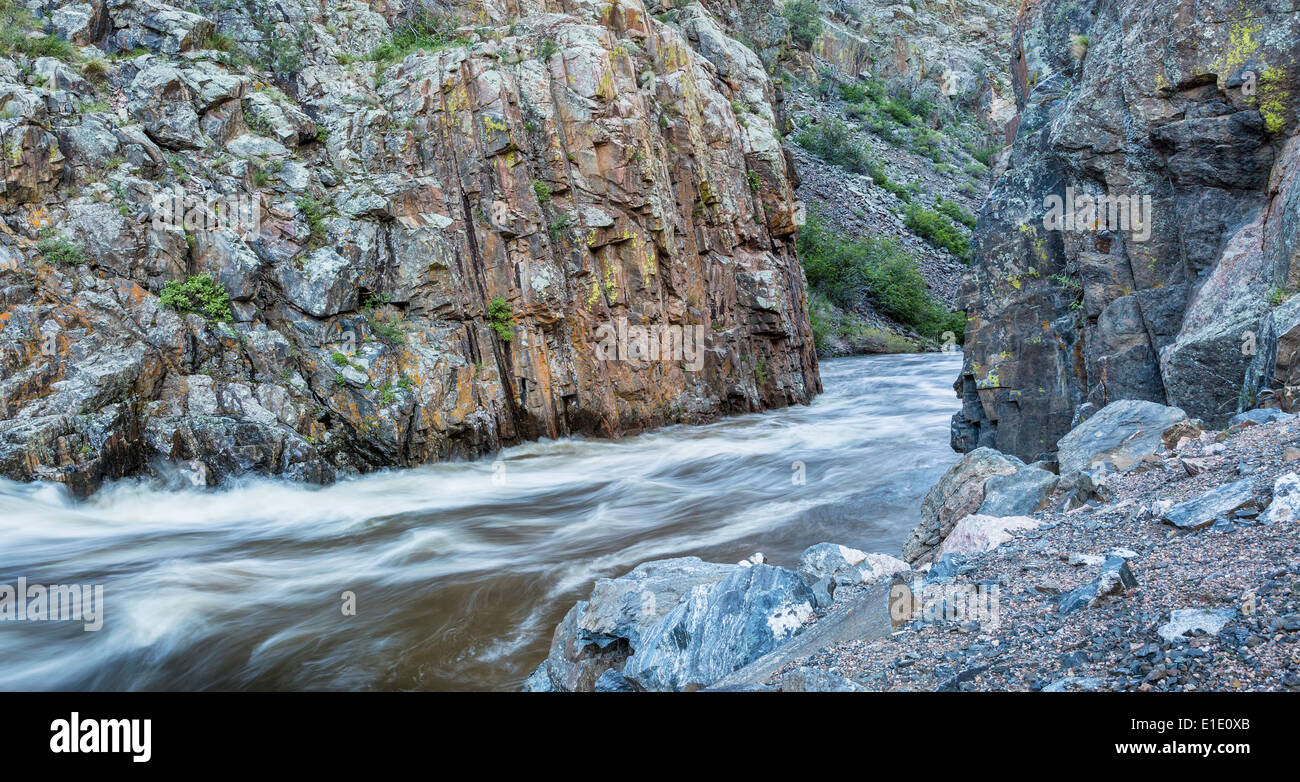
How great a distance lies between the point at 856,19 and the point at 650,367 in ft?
194

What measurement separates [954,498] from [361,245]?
423 inches

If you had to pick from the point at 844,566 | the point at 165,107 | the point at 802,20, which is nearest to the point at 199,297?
the point at 165,107

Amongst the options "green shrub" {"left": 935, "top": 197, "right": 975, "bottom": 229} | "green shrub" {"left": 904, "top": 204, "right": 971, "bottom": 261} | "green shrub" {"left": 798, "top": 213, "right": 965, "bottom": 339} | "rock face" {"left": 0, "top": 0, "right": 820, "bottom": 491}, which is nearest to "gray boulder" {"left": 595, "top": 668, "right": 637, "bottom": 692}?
"rock face" {"left": 0, "top": 0, "right": 820, "bottom": 491}

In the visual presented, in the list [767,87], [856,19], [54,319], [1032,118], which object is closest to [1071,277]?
[1032,118]

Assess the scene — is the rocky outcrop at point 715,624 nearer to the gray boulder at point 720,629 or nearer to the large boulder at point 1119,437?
the gray boulder at point 720,629

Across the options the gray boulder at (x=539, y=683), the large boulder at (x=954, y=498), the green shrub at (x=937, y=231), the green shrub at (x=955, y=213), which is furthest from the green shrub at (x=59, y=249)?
the green shrub at (x=955, y=213)

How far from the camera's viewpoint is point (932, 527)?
6617 mm

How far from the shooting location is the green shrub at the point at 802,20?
5165cm

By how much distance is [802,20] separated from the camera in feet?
170

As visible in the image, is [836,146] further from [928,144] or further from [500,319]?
[500,319]

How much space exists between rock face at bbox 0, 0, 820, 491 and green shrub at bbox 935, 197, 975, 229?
2835 cm

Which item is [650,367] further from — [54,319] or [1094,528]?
A: [1094,528]

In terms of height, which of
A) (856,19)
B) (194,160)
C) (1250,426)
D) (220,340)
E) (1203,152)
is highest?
(856,19)

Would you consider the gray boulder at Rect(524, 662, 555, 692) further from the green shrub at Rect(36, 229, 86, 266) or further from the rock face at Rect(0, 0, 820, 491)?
the green shrub at Rect(36, 229, 86, 266)
